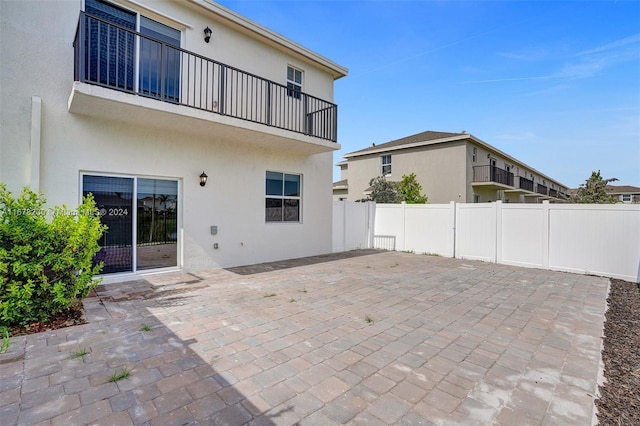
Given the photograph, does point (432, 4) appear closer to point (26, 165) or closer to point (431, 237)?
point (431, 237)

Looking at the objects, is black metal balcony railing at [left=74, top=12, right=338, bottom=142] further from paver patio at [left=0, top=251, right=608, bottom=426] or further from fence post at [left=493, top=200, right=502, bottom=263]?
fence post at [left=493, top=200, right=502, bottom=263]

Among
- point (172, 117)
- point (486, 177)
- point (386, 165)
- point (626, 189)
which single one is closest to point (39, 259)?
point (172, 117)

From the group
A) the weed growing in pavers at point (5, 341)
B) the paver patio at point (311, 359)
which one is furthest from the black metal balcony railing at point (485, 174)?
the weed growing in pavers at point (5, 341)

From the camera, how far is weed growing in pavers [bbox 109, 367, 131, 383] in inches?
111

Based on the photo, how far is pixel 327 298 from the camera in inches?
220

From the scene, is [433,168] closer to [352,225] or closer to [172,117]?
[352,225]

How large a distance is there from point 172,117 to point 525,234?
408 inches

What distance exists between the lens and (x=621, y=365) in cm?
338

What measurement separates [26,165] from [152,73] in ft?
10.1

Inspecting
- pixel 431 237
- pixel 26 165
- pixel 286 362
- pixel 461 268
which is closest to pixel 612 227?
pixel 461 268

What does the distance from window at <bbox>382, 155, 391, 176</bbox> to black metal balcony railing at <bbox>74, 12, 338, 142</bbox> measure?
1294 centimetres

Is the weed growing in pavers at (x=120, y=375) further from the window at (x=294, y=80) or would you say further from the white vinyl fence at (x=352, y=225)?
the white vinyl fence at (x=352, y=225)

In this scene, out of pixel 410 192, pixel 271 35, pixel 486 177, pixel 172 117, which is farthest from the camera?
pixel 486 177

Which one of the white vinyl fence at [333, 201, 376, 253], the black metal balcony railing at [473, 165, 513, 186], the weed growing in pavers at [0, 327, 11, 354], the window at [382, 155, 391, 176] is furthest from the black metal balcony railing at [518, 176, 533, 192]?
the weed growing in pavers at [0, 327, 11, 354]
